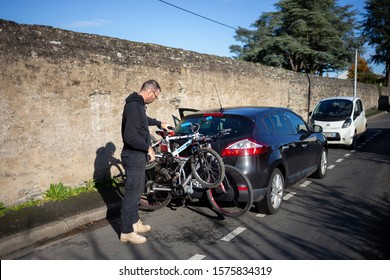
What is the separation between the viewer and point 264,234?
4.67 m

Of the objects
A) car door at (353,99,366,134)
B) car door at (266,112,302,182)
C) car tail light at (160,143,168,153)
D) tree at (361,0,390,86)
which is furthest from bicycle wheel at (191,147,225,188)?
tree at (361,0,390,86)

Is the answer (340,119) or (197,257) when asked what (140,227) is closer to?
(197,257)

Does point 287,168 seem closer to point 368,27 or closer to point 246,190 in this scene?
point 246,190

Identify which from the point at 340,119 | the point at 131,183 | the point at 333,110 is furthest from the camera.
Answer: the point at 333,110

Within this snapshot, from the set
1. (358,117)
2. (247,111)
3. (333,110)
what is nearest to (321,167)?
(247,111)

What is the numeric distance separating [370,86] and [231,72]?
31683 millimetres

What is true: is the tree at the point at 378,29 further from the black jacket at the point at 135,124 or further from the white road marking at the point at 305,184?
the black jacket at the point at 135,124

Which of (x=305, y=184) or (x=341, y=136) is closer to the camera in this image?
(x=305, y=184)

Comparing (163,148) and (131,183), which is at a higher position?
(163,148)

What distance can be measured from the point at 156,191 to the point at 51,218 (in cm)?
161

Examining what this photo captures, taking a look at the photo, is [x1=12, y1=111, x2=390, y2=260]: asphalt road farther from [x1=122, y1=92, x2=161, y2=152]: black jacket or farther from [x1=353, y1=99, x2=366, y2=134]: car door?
[x1=353, y1=99, x2=366, y2=134]: car door

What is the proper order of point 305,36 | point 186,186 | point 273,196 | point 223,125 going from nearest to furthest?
1. point 186,186
2. point 273,196
3. point 223,125
4. point 305,36

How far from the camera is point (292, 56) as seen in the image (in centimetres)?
4016
